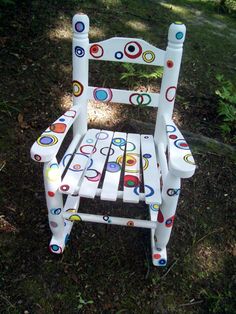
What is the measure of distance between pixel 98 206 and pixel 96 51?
1.00 metres

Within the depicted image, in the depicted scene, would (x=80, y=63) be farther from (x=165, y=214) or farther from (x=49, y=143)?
(x=165, y=214)

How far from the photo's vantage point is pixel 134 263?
1.86m

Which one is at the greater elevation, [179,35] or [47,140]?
[179,35]

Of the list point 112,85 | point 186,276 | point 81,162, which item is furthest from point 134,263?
point 112,85

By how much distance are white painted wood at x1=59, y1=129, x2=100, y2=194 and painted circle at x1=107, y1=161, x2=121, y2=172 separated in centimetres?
10

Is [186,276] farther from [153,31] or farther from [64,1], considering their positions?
[64,1]

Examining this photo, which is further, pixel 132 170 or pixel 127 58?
pixel 127 58

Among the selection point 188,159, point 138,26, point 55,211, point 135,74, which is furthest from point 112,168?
point 138,26

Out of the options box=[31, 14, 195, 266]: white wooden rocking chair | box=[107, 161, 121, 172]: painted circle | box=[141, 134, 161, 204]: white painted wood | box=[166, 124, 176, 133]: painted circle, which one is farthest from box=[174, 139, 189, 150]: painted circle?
box=[107, 161, 121, 172]: painted circle

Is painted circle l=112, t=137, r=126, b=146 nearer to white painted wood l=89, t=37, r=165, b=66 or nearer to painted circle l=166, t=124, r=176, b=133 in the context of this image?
painted circle l=166, t=124, r=176, b=133

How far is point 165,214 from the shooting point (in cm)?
152

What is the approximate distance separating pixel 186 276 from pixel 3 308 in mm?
1000

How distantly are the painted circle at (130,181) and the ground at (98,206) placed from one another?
54 cm

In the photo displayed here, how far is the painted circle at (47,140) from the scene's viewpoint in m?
1.38
